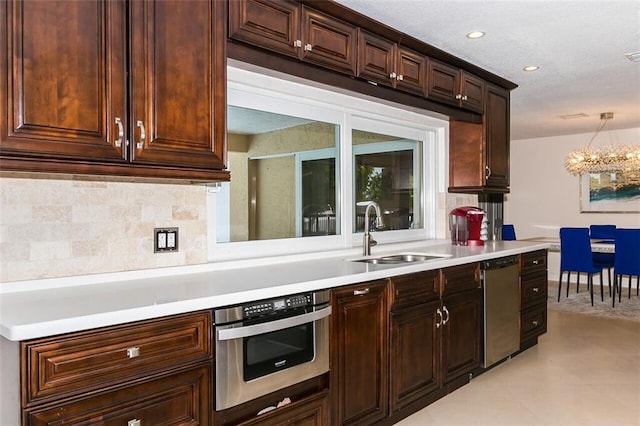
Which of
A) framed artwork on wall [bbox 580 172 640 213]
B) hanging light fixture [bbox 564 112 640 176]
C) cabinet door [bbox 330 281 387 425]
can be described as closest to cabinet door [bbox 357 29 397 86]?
cabinet door [bbox 330 281 387 425]

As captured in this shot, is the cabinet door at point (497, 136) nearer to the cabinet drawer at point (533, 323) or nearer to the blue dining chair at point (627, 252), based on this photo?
the cabinet drawer at point (533, 323)

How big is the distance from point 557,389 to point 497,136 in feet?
6.92

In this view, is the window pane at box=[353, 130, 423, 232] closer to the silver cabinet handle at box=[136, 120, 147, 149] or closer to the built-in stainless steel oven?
the built-in stainless steel oven

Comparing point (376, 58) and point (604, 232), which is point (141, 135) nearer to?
point (376, 58)

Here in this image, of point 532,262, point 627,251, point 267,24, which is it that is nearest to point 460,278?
point 532,262

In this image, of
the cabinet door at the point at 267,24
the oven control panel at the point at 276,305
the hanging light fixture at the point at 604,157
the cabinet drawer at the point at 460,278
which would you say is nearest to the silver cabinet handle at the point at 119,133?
the cabinet door at the point at 267,24

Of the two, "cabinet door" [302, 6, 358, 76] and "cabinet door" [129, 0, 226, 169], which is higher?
"cabinet door" [302, 6, 358, 76]

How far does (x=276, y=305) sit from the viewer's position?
6.27ft

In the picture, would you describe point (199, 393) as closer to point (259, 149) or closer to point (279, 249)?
point (279, 249)

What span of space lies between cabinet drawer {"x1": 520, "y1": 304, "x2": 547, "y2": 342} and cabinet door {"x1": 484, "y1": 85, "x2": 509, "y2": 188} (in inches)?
44.5

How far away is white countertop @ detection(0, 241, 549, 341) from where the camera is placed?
140 cm

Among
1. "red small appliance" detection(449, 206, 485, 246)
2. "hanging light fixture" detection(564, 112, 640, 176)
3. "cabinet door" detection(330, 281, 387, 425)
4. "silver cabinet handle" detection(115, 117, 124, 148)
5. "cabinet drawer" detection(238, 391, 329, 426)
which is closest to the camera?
"silver cabinet handle" detection(115, 117, 124, 148)

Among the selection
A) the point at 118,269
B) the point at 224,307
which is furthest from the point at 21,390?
the point at 118,269

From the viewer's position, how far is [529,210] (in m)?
7.99
